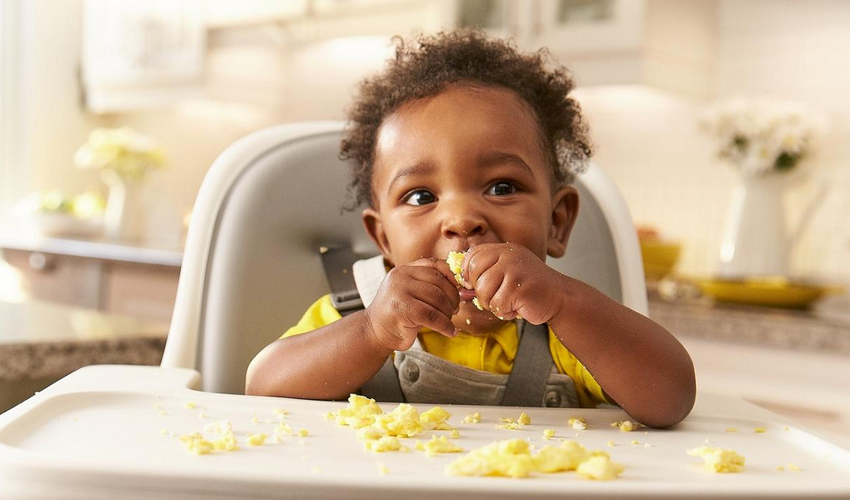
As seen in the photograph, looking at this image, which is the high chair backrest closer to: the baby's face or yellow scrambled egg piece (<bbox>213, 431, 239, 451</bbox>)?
the baby's face

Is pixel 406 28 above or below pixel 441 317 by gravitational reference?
above

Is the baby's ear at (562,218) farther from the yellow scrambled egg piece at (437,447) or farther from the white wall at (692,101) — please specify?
the white wall at (692,101)

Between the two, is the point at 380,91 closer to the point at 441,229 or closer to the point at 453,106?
the point at 453,106

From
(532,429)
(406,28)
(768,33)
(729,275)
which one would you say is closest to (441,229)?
(532,429)

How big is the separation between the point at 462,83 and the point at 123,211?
3.03 metres

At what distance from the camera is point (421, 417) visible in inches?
26.9

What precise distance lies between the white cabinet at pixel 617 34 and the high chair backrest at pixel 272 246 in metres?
1.33

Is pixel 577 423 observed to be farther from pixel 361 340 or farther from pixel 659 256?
pixel 659 256

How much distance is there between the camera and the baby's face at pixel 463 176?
924 millimetres

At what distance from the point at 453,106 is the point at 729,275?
156cm

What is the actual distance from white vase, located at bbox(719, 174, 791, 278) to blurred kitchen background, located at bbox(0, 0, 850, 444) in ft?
0.05

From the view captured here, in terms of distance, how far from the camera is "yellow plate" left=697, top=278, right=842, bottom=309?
84.7 inches

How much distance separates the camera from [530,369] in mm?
964

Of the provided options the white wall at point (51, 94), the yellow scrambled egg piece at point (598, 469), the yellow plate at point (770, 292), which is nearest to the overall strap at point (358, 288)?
the yellow scrambled egg piece at point (598, 469)
